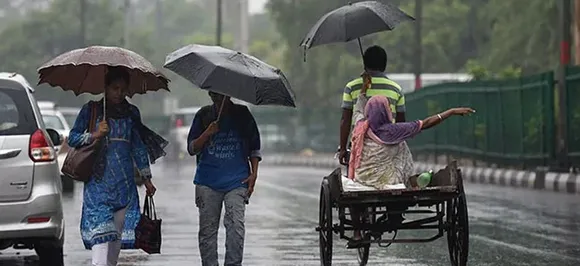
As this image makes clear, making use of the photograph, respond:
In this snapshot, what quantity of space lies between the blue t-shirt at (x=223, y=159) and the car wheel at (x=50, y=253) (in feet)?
7.26

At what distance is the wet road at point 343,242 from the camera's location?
12.5m

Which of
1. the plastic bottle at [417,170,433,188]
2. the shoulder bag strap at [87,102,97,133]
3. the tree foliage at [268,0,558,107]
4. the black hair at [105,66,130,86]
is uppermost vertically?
the tree foliage at [268,0,558,107]

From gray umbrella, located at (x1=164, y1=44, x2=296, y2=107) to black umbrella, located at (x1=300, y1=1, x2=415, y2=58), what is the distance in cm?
125

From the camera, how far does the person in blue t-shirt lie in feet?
32.5

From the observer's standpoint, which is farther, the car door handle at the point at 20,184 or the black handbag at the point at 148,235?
the car door handle at the point at 20,184

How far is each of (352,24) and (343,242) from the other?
3.81 metres

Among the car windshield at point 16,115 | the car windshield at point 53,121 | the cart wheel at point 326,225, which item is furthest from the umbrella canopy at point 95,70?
the car windshield at point 53,121

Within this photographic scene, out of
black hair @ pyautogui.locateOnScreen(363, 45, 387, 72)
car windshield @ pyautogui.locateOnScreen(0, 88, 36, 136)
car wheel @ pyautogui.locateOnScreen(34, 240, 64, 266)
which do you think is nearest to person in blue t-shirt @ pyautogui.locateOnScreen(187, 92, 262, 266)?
black hair @ pyautogui.locateOnScreen(363, 45, 387, 72)

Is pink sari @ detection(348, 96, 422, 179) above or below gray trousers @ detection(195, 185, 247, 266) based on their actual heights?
above

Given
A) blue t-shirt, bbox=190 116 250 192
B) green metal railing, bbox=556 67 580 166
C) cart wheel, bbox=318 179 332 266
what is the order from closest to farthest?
1. blue t-shirt, bbox=190 116 250 192
2. cart wheel, bbox=318 179 332 266
3. green metal railing, bbox=556 67 580 166

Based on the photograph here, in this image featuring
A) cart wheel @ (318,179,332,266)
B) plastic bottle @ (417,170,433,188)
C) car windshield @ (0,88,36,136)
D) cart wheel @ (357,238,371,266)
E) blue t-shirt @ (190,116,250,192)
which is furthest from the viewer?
cart wheel @ (357,238,371,266)

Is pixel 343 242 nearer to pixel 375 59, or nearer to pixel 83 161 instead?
pixel 375 59

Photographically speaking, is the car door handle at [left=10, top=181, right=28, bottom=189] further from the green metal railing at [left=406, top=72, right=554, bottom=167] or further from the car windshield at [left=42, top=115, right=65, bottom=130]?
the green metal railing at [left=406, top=72, right=554, bottom=167]

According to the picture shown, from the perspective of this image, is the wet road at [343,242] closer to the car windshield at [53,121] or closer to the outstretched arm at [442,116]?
the outstretched arm at [442,116]
